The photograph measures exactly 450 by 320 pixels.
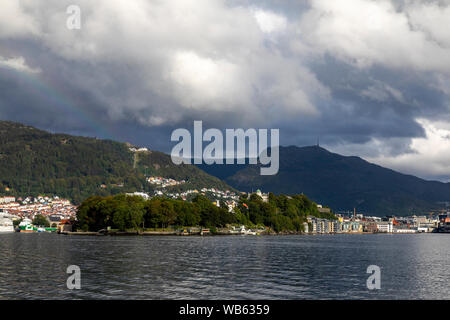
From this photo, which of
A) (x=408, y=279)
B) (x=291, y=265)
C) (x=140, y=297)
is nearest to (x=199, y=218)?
(x=291, y=265)

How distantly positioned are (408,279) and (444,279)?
373 cm

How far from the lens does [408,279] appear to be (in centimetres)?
5078

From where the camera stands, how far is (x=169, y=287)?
4131 centimetres

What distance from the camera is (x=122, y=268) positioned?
53.8 m

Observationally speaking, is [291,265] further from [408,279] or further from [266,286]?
[266,286]

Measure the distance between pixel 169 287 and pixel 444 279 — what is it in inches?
1099

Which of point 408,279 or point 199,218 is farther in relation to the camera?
point 199,218
